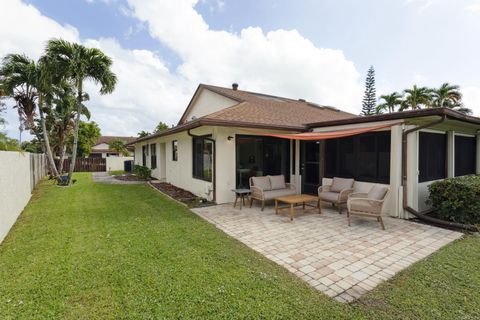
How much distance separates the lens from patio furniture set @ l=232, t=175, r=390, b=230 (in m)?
6.44

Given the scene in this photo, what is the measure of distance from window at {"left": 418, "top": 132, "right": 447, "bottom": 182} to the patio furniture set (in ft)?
5.39

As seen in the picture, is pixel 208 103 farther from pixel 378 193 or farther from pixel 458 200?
pixel 458 200

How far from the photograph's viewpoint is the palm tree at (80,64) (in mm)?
11688

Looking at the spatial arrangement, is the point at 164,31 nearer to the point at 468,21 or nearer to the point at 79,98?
the point at 79,98

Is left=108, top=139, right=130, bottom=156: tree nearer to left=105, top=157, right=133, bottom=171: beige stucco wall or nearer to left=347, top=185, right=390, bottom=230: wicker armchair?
left=105, top=157, right=133, bottom=171: beige stucco wall

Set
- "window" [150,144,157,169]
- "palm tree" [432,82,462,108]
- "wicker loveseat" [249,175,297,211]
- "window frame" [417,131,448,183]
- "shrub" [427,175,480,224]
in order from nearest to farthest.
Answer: "shrub" [427,175,480,224], "window frame" [417,131,448,183], "wicker loveseat" [249,175,297,211], "window" [150,144,157,169], "palm tree" [432,82,462,108]

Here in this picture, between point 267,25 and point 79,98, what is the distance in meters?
11.1

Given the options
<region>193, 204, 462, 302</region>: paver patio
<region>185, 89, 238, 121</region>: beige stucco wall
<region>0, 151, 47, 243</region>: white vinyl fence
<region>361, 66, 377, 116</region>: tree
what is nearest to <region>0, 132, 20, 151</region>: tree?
<region>0, 151, 47, 243</region>: white vinyl fence

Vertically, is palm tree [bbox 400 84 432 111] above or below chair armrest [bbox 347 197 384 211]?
above

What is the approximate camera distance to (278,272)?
3928mm

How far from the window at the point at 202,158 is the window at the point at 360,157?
185 inches

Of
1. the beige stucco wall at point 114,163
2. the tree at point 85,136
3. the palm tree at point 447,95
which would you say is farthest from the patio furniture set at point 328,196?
the tree at point 85,136

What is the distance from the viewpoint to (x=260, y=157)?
33.3 feet

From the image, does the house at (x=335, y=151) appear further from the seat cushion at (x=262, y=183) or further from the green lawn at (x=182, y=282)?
the green lawn at (x=182, y=282)
